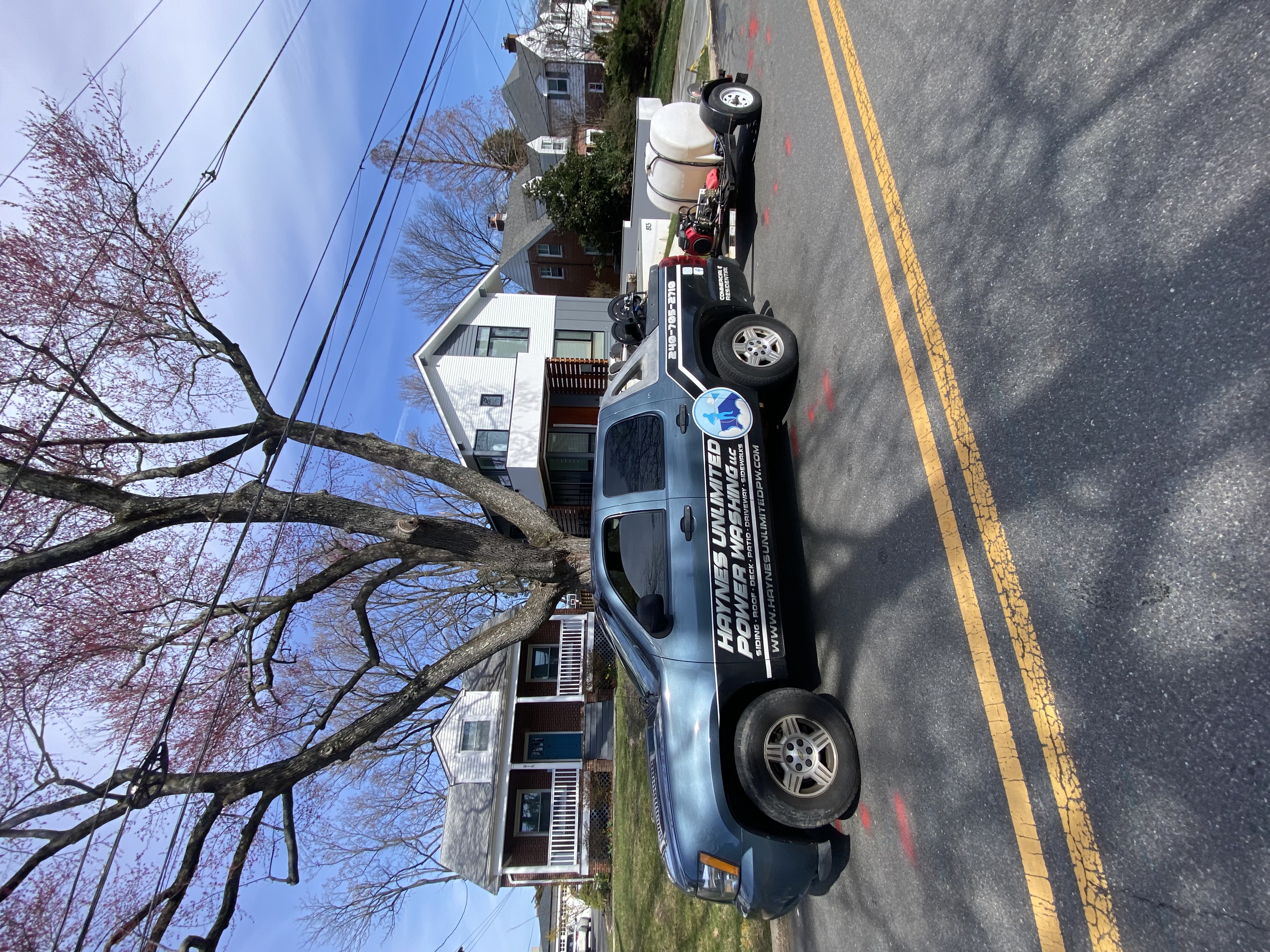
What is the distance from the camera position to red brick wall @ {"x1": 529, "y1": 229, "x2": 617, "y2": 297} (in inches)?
850

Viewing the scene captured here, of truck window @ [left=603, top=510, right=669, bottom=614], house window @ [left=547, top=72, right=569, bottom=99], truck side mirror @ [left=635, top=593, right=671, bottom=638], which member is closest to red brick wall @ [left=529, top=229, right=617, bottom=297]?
house window @ [left=547, top=72, right=569, bottom=99]

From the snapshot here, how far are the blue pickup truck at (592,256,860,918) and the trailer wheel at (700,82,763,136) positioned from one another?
2.35 meters

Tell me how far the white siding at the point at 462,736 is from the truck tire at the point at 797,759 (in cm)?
1377

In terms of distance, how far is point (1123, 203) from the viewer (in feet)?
9.07

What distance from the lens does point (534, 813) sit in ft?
54.4

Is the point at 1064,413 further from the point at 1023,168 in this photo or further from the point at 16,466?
the point at 16,466

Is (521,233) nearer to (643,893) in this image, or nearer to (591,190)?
(591,190)

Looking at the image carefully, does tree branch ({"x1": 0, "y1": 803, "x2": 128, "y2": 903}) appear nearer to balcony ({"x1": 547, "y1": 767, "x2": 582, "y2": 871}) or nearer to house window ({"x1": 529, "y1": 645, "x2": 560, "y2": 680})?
balcony ({"x1": 547, "y1": 767, "x2": 582, "y2": 871})

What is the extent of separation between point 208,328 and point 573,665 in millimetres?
13771

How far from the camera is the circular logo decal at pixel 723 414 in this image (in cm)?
475

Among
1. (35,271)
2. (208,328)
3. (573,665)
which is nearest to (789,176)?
(208,328)

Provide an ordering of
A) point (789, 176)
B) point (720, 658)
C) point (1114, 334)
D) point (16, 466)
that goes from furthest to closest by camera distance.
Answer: point (789, 176)
point (16, 466)
point (720, 658)
point (1114, 334)

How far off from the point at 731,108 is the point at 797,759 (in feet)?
21.9

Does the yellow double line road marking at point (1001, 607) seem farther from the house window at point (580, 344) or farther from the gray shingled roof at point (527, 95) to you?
the gray shingled roof at point (527, 95)
